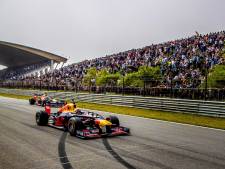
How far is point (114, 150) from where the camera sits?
25.5 feet

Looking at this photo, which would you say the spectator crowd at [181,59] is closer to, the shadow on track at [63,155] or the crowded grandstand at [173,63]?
the crowded grandstand at [173,63]

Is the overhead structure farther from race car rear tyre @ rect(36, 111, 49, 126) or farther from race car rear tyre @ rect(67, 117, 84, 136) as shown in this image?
race car rear tyre @ rect(67, 117, 84, 136)

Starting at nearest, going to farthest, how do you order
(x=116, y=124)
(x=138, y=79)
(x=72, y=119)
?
1. (x=72, y=119)
2. (x=116, y=124)
3. (x=138, y=79)

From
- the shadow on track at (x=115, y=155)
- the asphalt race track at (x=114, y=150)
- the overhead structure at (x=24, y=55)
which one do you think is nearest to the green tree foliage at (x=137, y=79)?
the asphalt race track at (x=114, y=150)

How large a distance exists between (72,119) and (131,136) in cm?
189

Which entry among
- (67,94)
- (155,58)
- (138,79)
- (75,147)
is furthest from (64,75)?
(75,147)

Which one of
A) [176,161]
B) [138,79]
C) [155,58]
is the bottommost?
[176,161]

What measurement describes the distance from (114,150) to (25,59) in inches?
2985

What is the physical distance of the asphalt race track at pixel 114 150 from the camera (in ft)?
21.3

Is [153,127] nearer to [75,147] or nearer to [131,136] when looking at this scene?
[131,136]

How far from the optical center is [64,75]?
39.6m

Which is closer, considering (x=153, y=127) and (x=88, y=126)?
(x=88, y=126)

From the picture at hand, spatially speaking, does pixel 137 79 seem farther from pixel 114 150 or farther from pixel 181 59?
pixel 114 150

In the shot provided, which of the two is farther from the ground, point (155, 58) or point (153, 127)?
point (155, 58)
